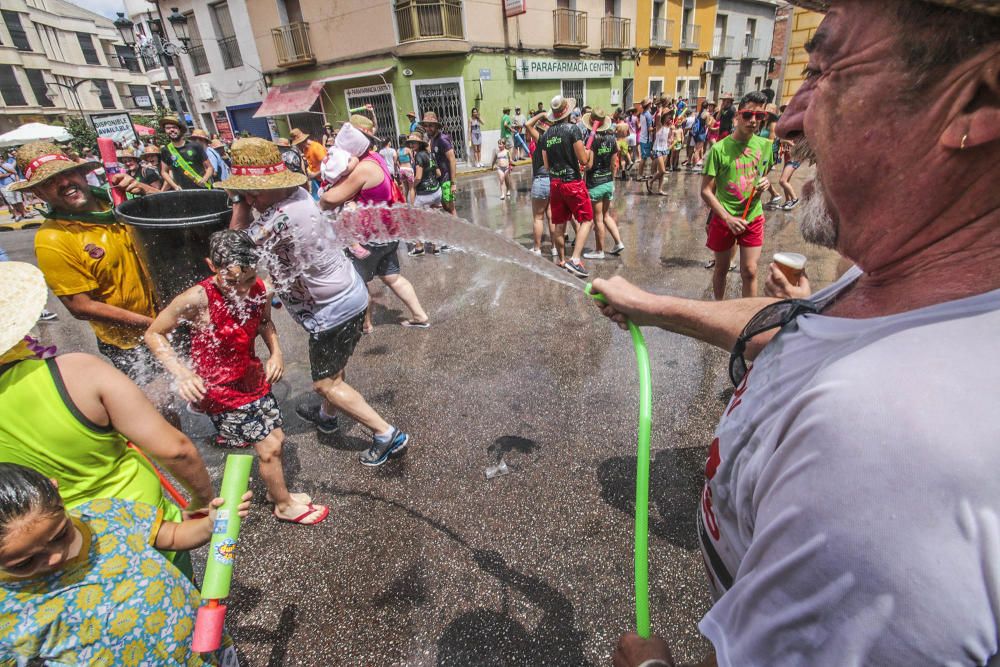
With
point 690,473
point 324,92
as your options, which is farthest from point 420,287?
point 324,92

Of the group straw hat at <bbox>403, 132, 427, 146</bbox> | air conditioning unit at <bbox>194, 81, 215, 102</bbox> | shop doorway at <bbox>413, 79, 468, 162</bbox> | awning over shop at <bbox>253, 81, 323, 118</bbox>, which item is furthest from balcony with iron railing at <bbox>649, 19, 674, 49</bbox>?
straw hat at <bbox>403, 132, 427, 146</bbox>

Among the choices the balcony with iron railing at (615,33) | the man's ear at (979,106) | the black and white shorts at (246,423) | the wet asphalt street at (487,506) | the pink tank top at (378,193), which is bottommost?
the wet asphalt street at (487,506)

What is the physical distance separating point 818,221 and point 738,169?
3.72 meters

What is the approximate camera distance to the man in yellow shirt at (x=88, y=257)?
9.13 feet

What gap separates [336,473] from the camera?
3.29m

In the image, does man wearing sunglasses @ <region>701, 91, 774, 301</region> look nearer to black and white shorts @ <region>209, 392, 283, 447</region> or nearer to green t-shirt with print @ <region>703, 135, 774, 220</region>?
green t-shirt with print @ <region>703, 135, 774, 220</region>

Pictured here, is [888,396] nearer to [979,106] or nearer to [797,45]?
[979,106]

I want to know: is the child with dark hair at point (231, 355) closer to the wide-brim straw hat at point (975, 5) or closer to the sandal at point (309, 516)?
the sandal at point (309, 516)

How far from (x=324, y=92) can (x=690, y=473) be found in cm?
2372

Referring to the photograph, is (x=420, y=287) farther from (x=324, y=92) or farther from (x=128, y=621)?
(x=324, y=92)

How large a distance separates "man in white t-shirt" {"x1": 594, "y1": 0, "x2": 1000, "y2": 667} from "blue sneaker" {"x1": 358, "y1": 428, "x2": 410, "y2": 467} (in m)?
A: 2.66

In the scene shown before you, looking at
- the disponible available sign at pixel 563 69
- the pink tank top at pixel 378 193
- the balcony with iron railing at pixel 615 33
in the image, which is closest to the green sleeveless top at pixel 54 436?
the pink tank top at pixel 378 193

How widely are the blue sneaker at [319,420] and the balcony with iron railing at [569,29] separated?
22.8 m

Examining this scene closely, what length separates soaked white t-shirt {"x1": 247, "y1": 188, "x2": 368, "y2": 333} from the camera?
300 cm
